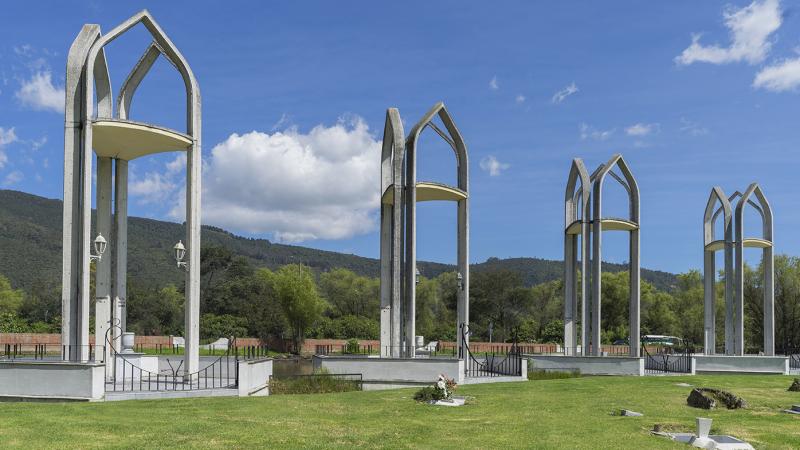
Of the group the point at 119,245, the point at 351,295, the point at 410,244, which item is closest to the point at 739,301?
the point at 410,244

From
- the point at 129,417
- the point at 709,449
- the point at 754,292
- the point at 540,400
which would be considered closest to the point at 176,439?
the point at 129,417

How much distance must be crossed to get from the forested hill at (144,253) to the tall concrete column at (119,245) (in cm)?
5844

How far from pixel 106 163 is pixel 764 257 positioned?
30742mm

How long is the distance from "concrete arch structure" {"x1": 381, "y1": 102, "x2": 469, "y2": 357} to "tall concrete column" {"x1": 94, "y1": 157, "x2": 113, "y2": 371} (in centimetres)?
860

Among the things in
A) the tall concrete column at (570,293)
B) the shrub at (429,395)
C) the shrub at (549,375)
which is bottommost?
the shrub at (549,375)

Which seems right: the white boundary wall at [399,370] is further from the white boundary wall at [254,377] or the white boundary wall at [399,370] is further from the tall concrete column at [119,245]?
the tall concrete column at [119,245]

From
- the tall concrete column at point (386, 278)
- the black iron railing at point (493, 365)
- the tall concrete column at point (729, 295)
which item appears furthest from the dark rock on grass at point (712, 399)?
the tall concrete column at point (729, 295)

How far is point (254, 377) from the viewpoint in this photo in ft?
68.5

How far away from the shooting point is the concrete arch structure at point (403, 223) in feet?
86.1

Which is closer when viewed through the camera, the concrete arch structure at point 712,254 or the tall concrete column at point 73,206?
the tall concrete column at point 73,206

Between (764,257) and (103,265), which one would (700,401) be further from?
(764,257)

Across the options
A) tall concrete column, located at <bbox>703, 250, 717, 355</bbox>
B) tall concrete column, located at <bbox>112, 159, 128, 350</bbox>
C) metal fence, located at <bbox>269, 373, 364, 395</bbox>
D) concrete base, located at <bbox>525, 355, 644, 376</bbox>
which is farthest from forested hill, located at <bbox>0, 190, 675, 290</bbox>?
tall concrete column, located at <bbox>112, 159, 128, 350</bbox>

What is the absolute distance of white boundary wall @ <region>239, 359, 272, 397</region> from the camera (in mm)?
19828

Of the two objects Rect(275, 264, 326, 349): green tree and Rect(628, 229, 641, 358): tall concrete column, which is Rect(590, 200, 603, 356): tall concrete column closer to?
Rect(628, 229, 641, 358): tall concrete column
